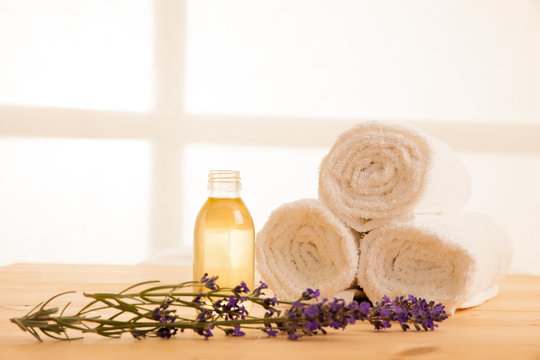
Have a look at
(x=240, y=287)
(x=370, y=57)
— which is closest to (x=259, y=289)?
(x=240, y=287)

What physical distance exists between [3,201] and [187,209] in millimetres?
722

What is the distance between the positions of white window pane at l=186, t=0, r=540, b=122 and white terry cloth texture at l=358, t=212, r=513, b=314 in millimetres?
1451

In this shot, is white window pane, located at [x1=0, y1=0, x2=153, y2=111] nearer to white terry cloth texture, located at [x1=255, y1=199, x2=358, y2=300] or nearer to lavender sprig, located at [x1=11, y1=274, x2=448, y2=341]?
white terry cloth texture, located at [x1=255, y1=199, x2=358, y2=300]

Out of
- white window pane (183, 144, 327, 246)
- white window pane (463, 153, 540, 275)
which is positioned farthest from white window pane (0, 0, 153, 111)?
white window pane (463, 153, 540, 275)

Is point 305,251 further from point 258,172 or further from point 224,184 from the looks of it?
point 258,172

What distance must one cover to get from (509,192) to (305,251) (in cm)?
163

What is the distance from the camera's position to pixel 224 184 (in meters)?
0.72

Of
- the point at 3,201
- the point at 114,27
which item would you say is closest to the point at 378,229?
the point at 114,27

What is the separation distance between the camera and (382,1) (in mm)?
2207

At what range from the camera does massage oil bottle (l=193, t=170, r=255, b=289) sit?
28.2 inches

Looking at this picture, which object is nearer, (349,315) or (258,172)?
(349,315)

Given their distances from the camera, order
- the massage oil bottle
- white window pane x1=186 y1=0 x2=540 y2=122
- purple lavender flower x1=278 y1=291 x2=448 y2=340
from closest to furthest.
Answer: purple lavender flower x1=278 y1=291 x2=448 y2=340 < the massage oil bottle < white window pane x1=186 y1=0 x2=540 y2=122

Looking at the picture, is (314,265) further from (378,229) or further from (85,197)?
(85,197)

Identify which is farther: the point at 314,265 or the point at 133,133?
the point at 133,133
